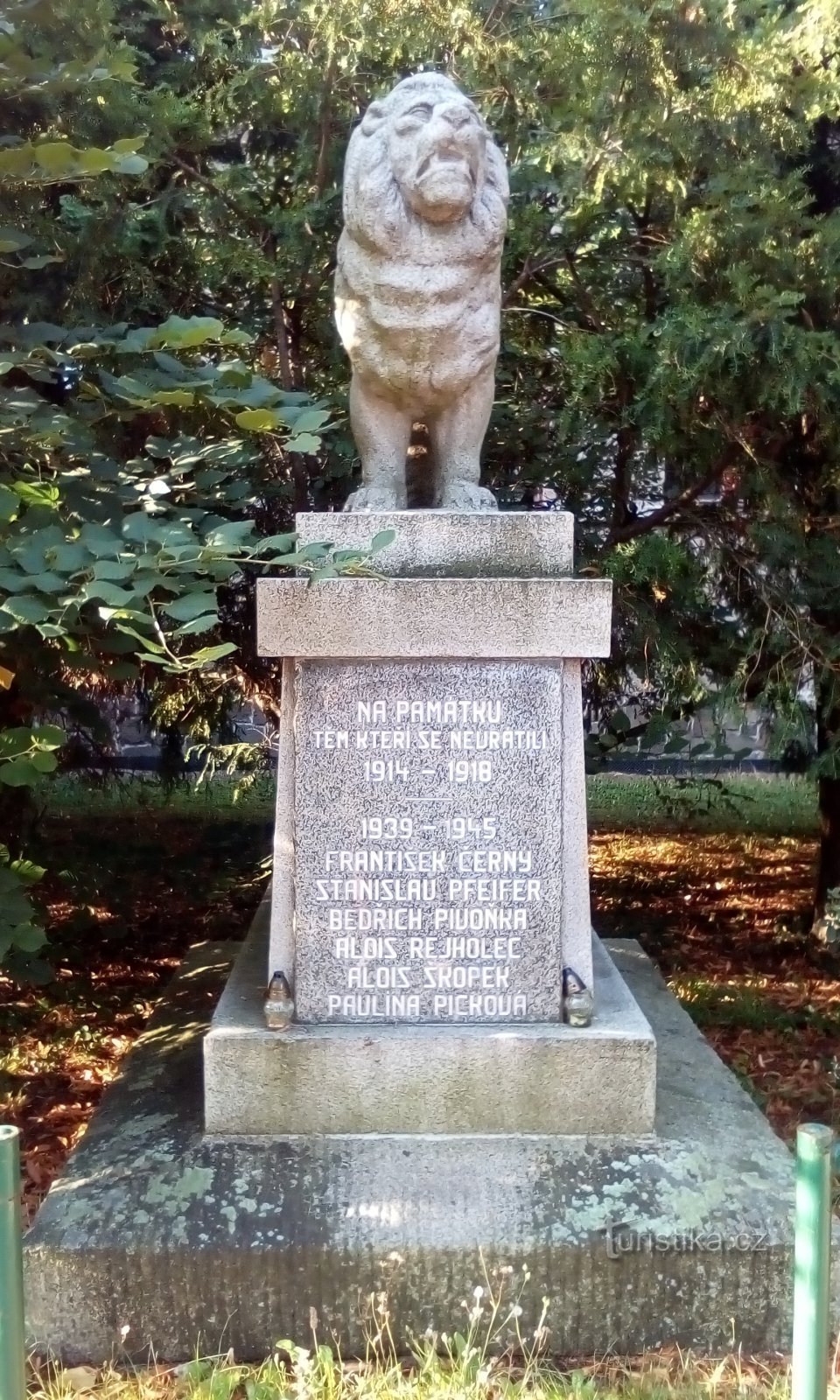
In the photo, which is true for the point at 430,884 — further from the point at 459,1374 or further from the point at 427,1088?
the point at 459,1374

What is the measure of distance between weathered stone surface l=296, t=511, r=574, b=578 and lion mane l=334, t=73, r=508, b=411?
0.40 m

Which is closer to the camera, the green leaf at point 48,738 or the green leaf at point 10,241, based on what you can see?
the green leaf at point 10,241

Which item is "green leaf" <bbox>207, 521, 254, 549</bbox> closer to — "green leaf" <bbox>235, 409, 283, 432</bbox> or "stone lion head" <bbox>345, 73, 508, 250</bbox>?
"green leaf" <bbox>235, 409, 283, 432</bbox>

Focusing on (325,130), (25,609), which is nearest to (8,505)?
(25,609)

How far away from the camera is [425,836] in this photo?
290cm

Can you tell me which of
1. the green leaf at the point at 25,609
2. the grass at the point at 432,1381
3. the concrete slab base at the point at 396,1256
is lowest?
the grass at the point at 432,1381

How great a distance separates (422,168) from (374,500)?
833mm

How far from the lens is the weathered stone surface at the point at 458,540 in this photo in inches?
115

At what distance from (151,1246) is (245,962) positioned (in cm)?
112

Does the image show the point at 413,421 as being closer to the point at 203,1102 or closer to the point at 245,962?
the point at 245,962

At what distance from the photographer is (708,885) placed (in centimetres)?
722

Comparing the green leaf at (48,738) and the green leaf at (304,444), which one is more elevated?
the green leaf at (304,444)

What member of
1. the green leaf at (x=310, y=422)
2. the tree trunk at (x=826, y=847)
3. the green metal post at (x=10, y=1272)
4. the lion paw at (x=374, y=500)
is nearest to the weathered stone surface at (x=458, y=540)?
the lion paw at (x=374, y=500)

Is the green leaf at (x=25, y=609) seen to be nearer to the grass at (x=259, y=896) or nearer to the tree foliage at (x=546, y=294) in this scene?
the tree foliage at (x=546, y=294)
